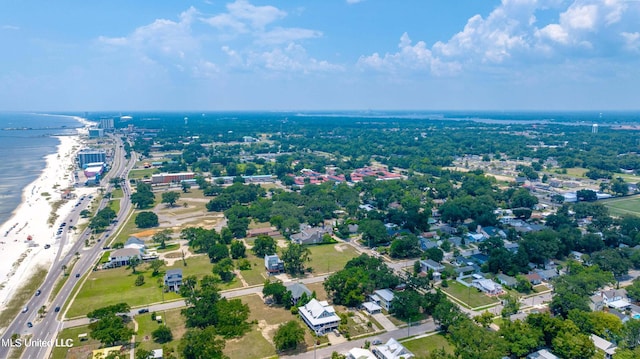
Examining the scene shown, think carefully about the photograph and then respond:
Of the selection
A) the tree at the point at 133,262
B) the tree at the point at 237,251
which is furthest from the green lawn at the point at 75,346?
the tree at the point at 237,251

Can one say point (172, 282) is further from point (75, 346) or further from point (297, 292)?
point (297, 292)

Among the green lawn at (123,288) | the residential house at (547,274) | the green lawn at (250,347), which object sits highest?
the residential house at (547,274)

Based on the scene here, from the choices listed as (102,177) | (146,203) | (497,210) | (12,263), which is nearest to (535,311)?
(497,210)

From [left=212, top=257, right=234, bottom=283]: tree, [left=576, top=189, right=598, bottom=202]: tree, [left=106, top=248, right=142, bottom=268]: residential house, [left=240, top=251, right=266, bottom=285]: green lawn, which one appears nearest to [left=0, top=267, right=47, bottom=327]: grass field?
[left=106, top=248, right=142, bottom=268]: residential house

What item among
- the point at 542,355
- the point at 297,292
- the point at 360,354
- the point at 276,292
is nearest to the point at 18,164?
the point at 276,292

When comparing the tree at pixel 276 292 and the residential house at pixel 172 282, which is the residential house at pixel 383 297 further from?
the residential house at pixel 172 282

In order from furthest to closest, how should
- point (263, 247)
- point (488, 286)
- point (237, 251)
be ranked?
point (263, 247) → point (237, 251) → point (488, 286)
